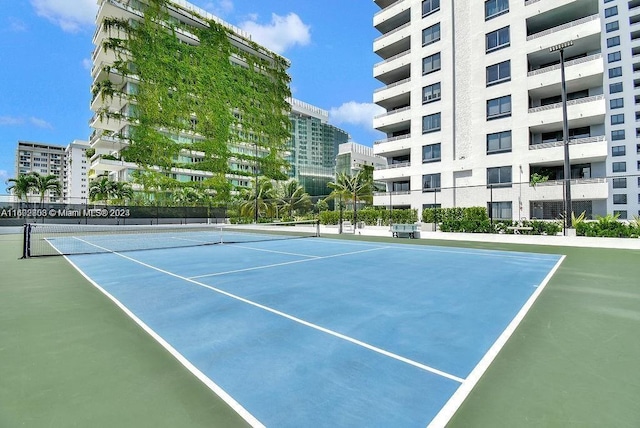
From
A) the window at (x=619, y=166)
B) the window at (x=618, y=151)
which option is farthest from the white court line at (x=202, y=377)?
the window at (x=618, y=151)

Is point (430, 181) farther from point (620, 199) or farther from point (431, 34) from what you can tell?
point (620, 199)

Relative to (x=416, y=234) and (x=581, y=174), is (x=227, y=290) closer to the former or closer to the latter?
(x=416, y=234)

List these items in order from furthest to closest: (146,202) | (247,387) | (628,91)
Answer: (628,91) < (146,202) < (247,387)

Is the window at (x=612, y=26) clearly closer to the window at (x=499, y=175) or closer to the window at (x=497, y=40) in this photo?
the window at (x=497, y=40)

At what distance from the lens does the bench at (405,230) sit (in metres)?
24.5

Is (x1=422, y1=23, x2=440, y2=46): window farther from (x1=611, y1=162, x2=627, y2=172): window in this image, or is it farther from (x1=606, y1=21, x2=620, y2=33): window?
(x1=606, y1=21, x2=620, y2=33): window

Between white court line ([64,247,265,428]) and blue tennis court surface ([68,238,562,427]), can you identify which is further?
blue tennis court surface ([68,238,562,427])

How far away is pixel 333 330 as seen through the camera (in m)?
4.87

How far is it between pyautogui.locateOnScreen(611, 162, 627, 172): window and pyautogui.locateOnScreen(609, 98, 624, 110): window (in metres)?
12.0

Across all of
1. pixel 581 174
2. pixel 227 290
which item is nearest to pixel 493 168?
Answer: pixel 581 174

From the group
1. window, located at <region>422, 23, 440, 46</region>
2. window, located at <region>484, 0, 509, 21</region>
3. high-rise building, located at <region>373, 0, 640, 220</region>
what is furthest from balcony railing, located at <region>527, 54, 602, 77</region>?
window, located at <region>422, 23, 440, 46</region>

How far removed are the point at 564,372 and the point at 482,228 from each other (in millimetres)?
23409

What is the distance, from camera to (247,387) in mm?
3244

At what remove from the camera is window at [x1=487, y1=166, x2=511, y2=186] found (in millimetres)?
32656
